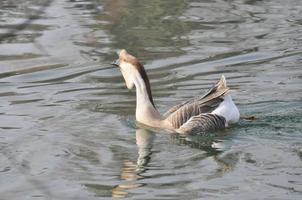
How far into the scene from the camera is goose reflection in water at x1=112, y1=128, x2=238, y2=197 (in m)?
9.06

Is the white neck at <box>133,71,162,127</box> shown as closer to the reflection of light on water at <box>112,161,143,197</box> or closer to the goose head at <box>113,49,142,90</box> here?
the goose head at <box>113,49,142,90</box>

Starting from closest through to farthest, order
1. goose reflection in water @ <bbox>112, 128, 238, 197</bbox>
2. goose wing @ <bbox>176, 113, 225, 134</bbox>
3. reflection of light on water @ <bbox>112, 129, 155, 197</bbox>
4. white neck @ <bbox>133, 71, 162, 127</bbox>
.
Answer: reflection of light on water @ <bbox>112, 129, 155, 197</bbox> < goose reflection in water @ <bbox>112, 128, 238, 197</bbox> < goose wing @ <bbox>176, 113, 225, 134</bbox> < white neck @ <bbox>133, 71, 162, 127</bbox>

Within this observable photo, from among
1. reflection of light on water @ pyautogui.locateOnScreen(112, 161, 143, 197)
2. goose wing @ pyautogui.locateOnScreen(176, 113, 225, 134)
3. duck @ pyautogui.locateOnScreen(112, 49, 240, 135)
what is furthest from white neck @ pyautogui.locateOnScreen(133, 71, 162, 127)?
reflection of light on water @ pyautogui.locateOnScreen(112, 161, 143, 197)

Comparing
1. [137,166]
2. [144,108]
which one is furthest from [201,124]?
[137,166]

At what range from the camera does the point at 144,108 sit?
11.6 metres

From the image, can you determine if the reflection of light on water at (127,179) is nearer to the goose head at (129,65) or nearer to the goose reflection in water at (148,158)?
the goose reflection in water at (148,158)

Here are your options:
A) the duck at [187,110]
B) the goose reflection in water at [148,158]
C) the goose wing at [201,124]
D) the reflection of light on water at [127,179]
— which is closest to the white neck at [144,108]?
the duck at [187,110]

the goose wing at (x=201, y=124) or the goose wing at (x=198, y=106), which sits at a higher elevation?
the goose wing at (x=198, y=106)

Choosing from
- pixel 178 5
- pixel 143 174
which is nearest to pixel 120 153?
pixel 143 174

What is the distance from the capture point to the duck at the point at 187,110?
11.3 metres

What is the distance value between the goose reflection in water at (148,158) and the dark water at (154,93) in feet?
0.07

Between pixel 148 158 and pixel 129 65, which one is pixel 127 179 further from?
pixel 129 65

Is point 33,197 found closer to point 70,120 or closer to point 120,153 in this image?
point 120,153

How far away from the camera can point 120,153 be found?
10.3 metres
